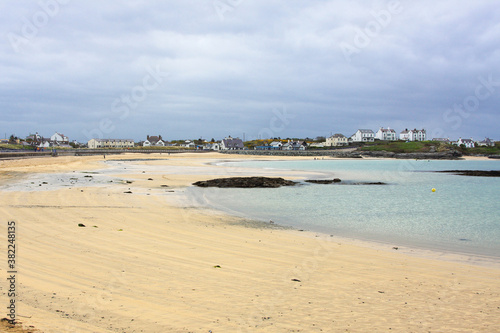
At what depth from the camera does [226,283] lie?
6605 mm

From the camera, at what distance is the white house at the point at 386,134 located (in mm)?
170500

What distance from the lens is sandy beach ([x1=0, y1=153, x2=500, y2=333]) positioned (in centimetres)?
509

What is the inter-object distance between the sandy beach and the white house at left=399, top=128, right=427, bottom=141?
181 metres

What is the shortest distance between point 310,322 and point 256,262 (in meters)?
3.06

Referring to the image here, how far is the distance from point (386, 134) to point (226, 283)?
177m

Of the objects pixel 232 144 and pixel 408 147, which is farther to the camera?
pixel 232 144

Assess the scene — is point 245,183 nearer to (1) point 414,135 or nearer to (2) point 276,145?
(2) point 276,145

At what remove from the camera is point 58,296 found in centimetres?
545

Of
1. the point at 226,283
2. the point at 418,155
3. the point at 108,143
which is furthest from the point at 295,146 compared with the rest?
the point at 226,283

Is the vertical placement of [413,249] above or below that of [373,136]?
below

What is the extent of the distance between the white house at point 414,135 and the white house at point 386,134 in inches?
398

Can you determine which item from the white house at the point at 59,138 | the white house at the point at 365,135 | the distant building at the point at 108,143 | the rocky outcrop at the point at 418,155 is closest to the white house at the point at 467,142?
the white house at the point at 365,135

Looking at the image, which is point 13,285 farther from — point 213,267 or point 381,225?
point 381,225

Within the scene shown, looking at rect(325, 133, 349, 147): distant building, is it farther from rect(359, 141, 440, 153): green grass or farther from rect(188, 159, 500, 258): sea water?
rect(188, 159, 500, 258): sea water
